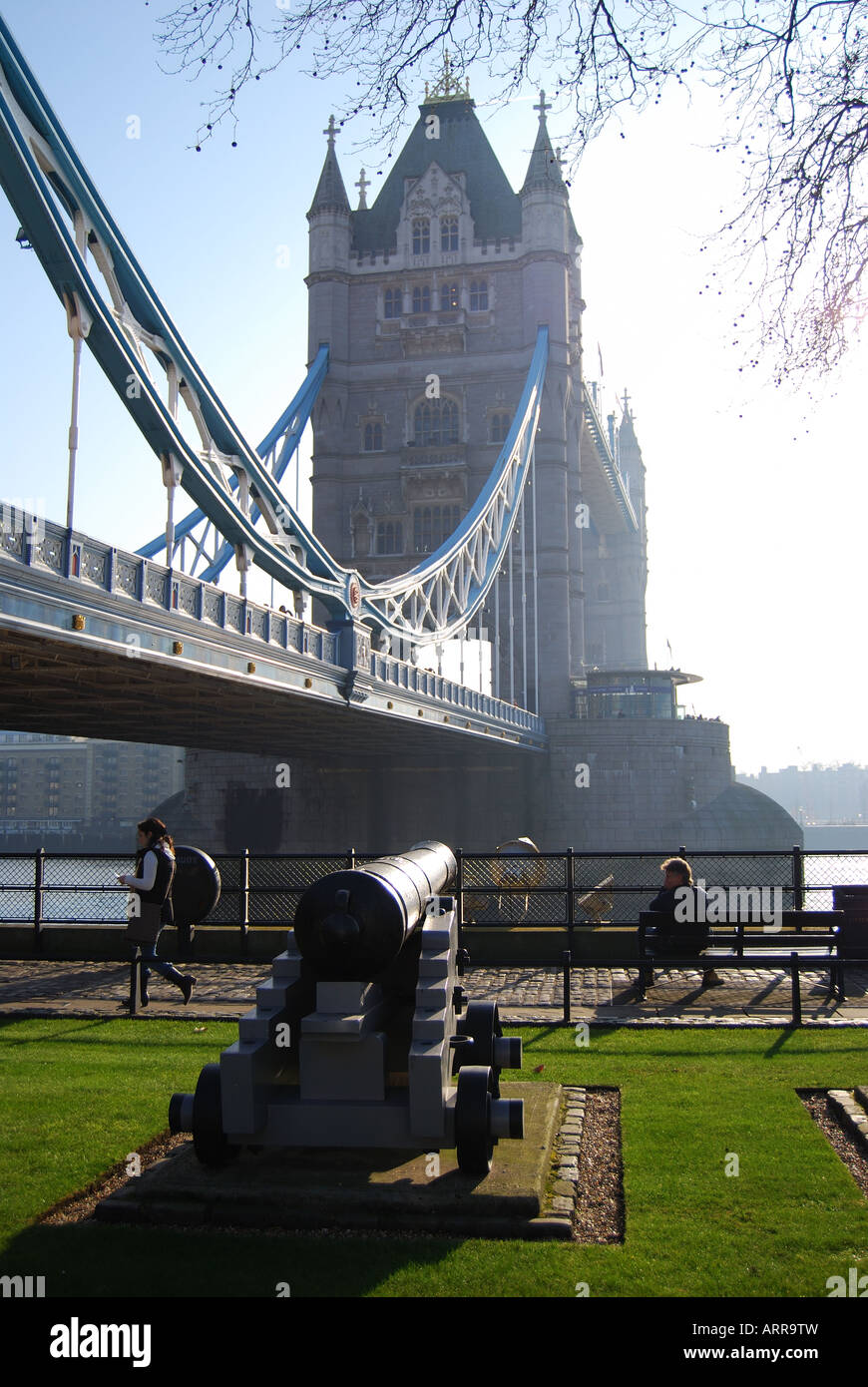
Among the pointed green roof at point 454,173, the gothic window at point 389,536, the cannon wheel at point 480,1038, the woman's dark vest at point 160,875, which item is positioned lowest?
the cannon wheel at point 480,1038

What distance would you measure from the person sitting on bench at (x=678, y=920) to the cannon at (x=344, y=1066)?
4665 mm

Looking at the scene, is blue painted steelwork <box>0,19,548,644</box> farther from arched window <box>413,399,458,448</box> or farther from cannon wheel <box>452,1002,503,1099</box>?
arched window <box>413,399,458,448</box>

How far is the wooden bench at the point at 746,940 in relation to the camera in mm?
9109

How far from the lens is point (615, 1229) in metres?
4.45

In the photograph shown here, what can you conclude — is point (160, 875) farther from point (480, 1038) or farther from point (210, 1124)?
point (210, 1124)

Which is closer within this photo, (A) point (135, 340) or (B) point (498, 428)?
(A) point (135, 340)

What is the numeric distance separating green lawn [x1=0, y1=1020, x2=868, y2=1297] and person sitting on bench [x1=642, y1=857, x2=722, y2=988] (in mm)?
2196

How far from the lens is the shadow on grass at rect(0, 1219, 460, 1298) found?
395cm

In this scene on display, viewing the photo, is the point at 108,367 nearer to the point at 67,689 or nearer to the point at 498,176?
the point at 67,689

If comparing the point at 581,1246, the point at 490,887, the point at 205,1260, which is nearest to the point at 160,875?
the point at 490,887

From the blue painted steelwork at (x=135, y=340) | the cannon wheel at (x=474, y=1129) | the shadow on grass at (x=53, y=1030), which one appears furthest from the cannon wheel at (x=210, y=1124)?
the blue painted steelwork at (x=135, y=340)

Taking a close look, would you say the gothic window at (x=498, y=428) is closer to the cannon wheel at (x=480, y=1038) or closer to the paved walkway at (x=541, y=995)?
the paved walkway at (x=541, y=995)

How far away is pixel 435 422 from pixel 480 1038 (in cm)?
5326

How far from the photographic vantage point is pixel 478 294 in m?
57.8
